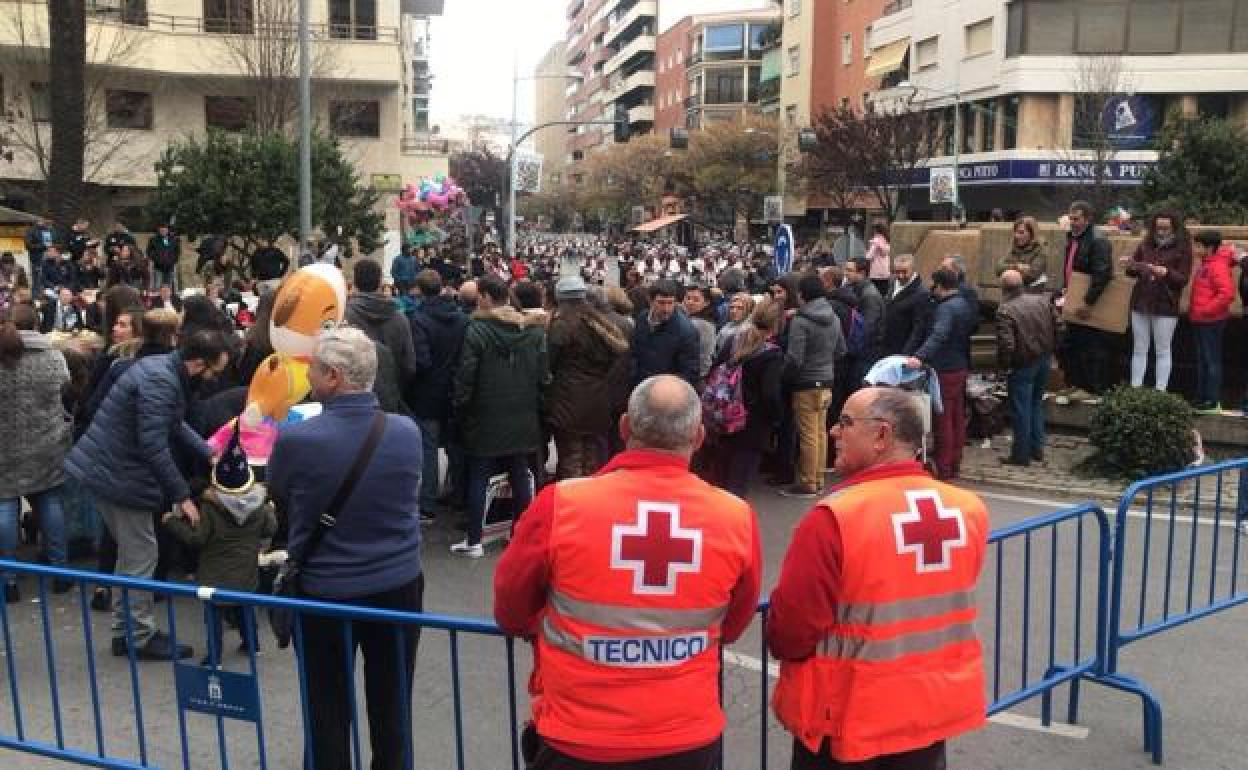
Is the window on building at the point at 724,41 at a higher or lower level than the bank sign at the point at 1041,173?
higher

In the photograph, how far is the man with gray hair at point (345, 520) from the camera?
12.2 ft

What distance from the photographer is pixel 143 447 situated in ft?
17.0

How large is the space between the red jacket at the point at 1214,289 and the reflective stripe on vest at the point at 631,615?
29.4ft

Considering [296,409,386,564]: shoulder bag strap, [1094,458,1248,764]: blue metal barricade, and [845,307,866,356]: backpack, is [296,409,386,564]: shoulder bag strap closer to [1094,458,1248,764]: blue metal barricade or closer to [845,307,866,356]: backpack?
[1094,458,1248,764]: blue metal barricade

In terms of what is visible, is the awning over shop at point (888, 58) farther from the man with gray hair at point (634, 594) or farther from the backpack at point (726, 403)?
the man with gray hair at point (634, 594)

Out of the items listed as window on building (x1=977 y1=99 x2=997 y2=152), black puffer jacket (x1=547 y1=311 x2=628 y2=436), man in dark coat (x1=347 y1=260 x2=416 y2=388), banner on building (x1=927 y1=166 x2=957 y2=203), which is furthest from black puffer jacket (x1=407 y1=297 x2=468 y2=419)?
window on building (x1=977 y1=99 x2=997 y2=152)

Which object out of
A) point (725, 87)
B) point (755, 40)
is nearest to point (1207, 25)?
point (755, 40)

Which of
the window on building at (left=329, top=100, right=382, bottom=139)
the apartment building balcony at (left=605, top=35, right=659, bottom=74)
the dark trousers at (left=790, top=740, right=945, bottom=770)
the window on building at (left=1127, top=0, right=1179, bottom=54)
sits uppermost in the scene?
the apartment building balcony at (left=605, top=35, right=659, bottom=74)

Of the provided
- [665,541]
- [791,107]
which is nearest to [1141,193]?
[665,541]

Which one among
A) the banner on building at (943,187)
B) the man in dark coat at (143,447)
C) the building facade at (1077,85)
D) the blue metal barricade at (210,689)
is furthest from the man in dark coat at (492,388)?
the building facade at (1077,85)

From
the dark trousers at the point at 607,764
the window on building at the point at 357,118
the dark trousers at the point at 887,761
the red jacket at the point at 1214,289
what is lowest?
the dark trousers at the point at 887,761

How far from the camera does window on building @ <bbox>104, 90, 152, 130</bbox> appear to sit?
32.6 meters

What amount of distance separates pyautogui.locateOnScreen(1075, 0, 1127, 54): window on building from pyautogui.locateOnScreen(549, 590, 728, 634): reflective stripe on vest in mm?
41332

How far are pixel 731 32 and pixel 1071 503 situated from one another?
7807 centimetres
